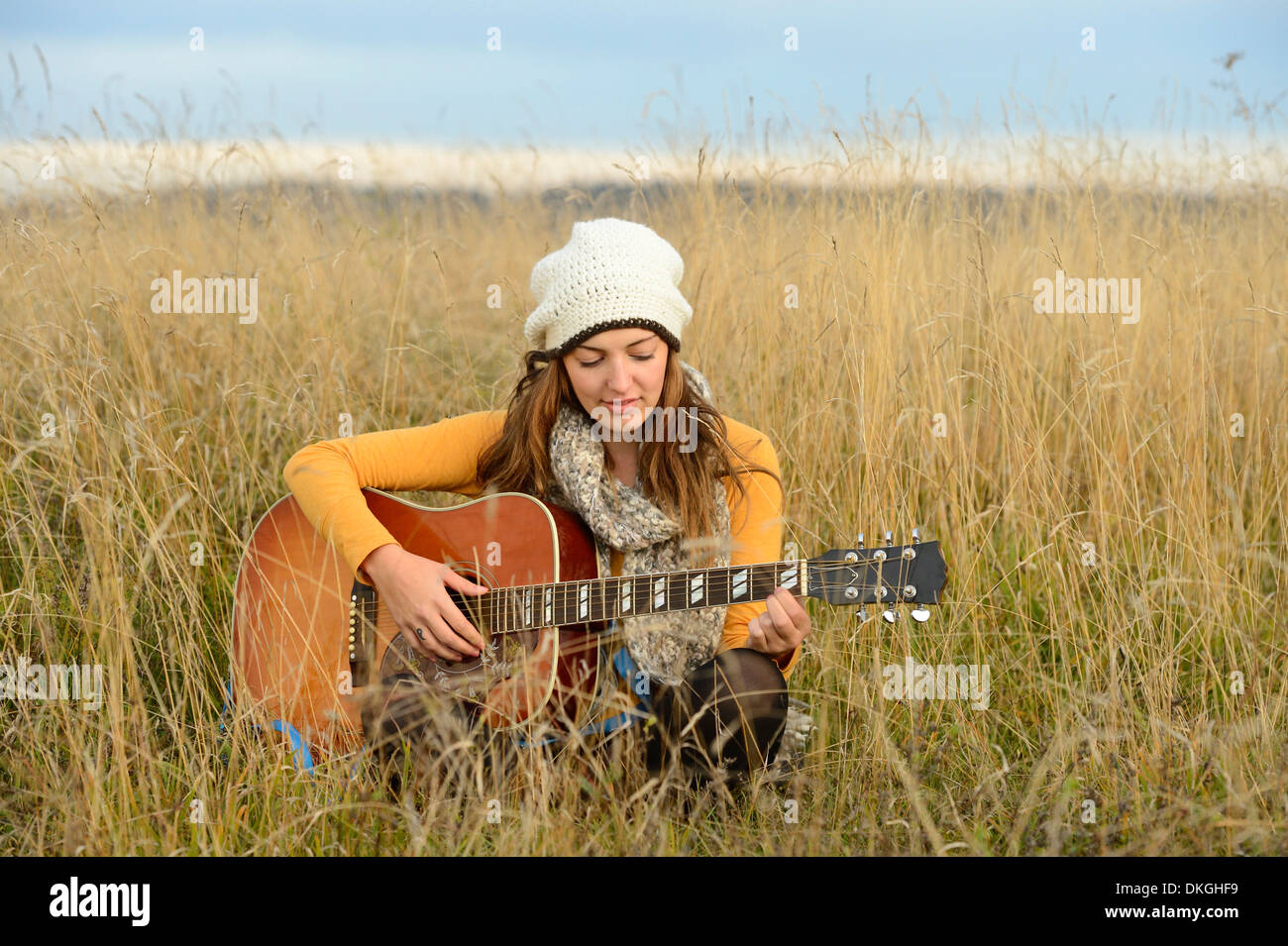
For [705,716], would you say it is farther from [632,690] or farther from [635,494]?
[635,494]

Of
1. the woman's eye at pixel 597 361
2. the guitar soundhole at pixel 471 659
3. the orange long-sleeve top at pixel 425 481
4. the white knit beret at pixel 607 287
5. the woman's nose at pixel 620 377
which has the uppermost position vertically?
the white knit beret at pixel 607 287

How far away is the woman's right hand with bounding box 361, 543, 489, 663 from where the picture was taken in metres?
2.12

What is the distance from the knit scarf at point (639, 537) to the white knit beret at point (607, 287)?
211 millimetres

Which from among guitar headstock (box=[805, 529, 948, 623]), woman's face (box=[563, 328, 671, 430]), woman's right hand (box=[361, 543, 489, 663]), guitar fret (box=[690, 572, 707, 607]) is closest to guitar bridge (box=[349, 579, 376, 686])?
woman's right hand (box=[361, 543, 489, 663])

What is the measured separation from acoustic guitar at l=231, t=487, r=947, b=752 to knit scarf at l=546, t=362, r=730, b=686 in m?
0.07

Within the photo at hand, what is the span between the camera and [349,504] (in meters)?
2.26

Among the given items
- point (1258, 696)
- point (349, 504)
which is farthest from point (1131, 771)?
point (349, 504)

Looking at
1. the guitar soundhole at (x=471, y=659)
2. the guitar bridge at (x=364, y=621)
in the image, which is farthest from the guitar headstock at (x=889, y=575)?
the guitar bridge at (x=364, y=621)

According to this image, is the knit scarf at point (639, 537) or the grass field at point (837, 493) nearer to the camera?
the grass field at point (837, 493)

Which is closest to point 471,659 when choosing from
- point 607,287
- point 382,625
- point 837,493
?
point 382,625

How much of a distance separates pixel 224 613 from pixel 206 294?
4.56 ft

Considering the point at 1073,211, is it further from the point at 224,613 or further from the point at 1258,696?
the point at 224,613

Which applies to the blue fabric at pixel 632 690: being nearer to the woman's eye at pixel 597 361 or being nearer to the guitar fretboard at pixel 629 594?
the guitar fretboard at pixel 629 594

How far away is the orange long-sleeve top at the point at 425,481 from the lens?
7.26ft
